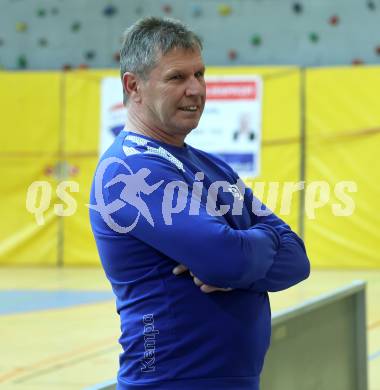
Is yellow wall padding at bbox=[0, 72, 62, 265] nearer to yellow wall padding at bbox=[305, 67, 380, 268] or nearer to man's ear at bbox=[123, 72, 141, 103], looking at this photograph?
yellow wall padding at bbox=[305, 67, 380, 268]

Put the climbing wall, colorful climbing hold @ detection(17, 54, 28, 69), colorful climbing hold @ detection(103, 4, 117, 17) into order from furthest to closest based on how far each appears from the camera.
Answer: colorful climbing hold @ detection(17, 54, 28, 69)
colorful climbing hold @ detection(103, 4, 117, 17)
the climbing wall

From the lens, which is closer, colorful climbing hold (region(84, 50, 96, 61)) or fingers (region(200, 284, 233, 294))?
fingers (region(200, 284, 233, 294))

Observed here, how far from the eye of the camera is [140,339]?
1.82 metres

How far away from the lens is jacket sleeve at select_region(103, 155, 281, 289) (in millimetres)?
1761

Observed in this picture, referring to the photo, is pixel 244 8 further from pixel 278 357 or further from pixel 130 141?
pixel 130 141

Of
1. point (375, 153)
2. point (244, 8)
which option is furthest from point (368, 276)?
point (244, 8)

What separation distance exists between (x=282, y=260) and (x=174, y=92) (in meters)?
0.49

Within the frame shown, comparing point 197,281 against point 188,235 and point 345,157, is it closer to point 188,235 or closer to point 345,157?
point 188,235

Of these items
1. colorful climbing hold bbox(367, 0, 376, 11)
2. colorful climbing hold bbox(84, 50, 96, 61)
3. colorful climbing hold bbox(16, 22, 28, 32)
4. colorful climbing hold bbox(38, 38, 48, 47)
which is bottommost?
colorful climbing hold bbox(84, 50, 96, 61)

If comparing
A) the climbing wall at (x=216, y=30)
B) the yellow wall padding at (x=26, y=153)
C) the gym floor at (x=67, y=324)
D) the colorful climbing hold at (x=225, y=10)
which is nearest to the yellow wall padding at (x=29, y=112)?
the yellow wall padding at (x=26, y=153)

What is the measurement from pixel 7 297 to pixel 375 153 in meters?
4.81

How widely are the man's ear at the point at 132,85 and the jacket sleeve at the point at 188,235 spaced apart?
0.19m

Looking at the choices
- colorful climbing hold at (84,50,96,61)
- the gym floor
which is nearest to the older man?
the gym floor

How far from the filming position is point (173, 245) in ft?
5.78
